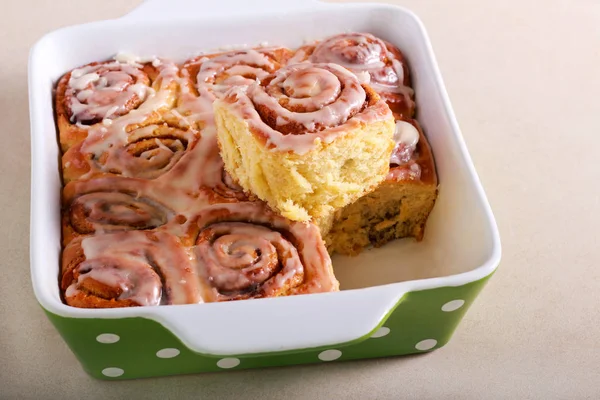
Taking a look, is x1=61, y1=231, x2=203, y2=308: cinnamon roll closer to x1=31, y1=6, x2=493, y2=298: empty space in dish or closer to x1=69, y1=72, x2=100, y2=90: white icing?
x1=31, y1=6, x2=493, y2=298: empty space in dish

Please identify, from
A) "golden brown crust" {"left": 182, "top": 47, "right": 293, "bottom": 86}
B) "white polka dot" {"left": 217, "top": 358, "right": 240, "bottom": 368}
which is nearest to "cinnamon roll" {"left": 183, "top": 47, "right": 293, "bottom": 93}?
"golden brown crust" {"left": 182, "top": 47, "right": 293, "bottom": 86}

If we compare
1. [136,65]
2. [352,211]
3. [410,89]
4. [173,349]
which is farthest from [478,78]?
[173,349]

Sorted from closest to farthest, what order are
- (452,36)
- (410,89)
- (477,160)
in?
(410,89) → (477,160) → (452,36)

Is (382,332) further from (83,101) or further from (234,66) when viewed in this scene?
(83,101)

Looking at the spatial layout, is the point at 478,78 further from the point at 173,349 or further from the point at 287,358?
the point at 173,349

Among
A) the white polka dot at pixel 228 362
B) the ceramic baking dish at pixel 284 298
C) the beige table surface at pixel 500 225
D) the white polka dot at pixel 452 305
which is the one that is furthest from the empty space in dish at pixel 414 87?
the white polka dot at pixel 228 362

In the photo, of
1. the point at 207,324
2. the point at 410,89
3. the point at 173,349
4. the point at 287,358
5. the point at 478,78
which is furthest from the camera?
the point at 478,78
